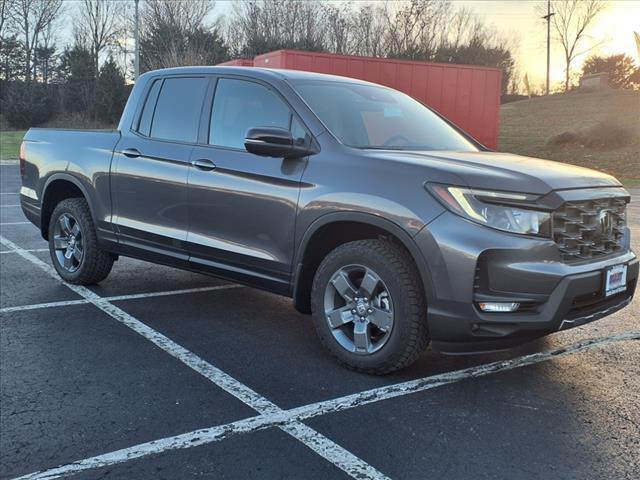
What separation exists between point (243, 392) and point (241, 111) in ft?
6.68

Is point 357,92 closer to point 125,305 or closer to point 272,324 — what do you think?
point 272,324

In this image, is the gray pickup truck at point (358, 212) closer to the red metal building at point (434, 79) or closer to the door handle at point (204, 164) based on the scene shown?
the door handle at point (204, 164)

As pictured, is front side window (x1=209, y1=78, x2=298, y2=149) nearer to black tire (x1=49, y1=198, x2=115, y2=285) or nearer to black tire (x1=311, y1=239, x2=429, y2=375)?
black tire (x1=311, y1=239, x2=429, y2=375)

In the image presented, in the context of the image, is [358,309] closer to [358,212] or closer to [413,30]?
[358,212]

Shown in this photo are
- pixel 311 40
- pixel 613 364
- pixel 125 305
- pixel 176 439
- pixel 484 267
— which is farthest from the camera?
pixel 311 40

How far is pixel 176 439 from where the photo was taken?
2961 mm

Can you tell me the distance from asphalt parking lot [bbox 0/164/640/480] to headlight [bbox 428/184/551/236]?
97 cm

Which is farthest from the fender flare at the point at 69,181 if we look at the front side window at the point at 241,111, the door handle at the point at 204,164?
the front side window at the point at 241,111

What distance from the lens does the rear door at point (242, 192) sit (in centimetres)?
407

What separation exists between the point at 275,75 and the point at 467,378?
94.5 inches

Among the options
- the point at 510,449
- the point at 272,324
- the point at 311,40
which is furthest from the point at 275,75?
the point at 311,40

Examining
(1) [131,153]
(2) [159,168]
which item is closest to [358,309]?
(2) [159,168]

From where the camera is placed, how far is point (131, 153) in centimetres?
511

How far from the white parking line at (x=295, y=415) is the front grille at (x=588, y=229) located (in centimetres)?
91
